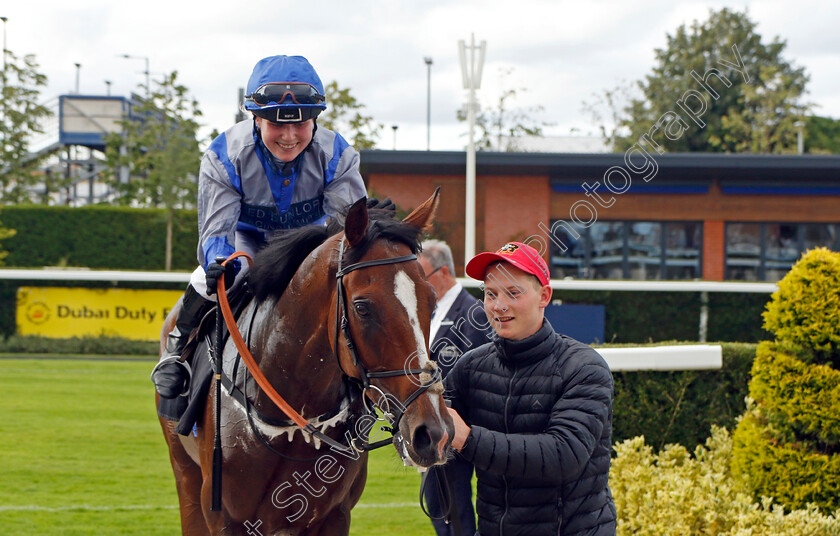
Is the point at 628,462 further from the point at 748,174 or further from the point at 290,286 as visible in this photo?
the point at 748,174

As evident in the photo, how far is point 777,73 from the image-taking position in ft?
93.1

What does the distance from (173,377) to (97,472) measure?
396cm

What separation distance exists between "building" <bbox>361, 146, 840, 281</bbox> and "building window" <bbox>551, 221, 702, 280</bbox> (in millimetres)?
23

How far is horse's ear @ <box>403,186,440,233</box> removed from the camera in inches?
91.7

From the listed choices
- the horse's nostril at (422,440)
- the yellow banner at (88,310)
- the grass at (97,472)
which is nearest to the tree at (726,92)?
the yellow banner at (88,310)

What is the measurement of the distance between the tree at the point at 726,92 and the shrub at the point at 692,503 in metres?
25.0

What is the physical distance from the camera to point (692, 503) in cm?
359

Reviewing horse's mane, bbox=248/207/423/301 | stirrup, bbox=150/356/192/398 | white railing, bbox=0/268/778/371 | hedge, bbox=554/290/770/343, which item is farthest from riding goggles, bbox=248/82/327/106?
hedge, bbox=554/290/770/343

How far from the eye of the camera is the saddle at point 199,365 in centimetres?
276

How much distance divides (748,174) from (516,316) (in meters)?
17.4

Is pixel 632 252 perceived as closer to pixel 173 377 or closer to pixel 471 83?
pixel 471 83

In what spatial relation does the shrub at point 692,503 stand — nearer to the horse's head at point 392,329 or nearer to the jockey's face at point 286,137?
the horse's head at point 392,329

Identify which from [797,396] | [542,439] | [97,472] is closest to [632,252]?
[97,472]

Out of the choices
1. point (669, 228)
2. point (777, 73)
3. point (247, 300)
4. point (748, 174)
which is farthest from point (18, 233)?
point (777, 73)
